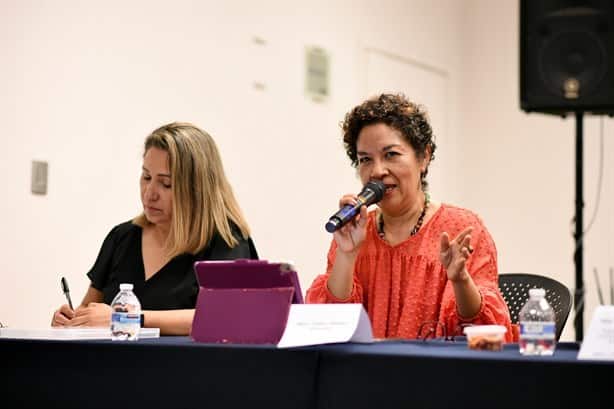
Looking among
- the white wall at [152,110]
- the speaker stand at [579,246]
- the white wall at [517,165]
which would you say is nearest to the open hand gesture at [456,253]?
the speaker stand at [579,246]

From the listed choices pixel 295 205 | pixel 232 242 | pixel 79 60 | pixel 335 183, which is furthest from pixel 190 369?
pixel 335 183

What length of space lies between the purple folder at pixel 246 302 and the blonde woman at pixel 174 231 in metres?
0.78

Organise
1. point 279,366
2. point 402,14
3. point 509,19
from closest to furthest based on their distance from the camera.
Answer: point 279,366 → point 402,14 → point 509,19

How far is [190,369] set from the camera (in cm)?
175

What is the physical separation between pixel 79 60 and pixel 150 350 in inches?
74.1

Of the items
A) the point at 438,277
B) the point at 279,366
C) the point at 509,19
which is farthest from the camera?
the point at 509,19

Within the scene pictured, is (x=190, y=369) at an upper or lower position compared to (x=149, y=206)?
lower

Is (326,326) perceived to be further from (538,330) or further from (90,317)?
(90,317)

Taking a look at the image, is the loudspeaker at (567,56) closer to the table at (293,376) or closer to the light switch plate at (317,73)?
the table at (293,376)

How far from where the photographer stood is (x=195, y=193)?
283cm

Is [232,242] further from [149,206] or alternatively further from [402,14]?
[402,14]

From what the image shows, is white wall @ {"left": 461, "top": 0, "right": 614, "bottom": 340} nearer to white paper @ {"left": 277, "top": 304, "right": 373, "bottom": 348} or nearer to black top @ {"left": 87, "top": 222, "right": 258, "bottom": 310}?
black top @ {"left": 87, "top": 222, "right": 258, "bottom": 310}

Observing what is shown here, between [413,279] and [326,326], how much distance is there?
74 cm

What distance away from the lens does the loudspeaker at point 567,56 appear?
6.35ft
